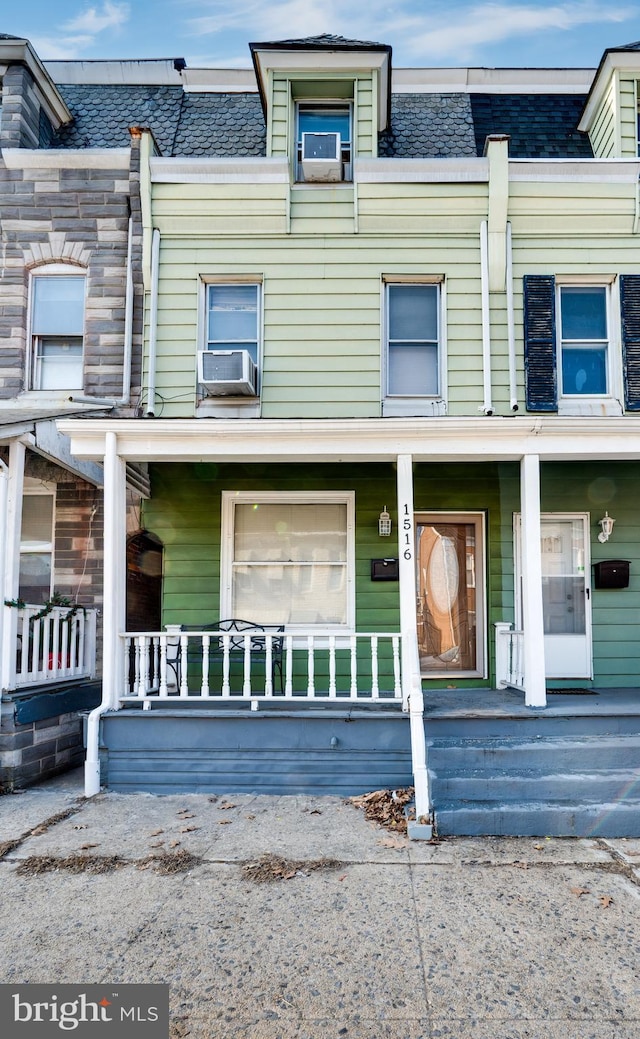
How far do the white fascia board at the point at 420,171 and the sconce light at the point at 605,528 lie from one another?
376cm

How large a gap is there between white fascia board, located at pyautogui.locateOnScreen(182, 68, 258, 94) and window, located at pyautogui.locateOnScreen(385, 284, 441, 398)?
3693 mm

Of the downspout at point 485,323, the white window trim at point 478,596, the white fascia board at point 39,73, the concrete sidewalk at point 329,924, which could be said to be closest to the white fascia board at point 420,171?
the downspout at point 485,323

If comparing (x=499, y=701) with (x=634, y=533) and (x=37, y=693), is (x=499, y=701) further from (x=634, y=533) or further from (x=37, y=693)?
(x=37, y=693)

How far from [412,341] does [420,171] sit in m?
1.77

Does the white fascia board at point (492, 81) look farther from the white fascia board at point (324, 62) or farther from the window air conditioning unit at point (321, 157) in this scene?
the window air conditioning unit at point (321, 157)

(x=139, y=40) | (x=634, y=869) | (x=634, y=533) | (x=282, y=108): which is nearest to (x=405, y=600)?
(x=634, y=869)

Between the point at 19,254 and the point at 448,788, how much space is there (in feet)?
23.2

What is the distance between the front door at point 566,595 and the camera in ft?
24.0

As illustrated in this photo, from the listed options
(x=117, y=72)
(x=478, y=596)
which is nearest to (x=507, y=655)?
(x=478, y=596)

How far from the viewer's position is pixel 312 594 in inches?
293

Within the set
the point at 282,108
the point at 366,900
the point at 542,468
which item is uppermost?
the point at 282,108

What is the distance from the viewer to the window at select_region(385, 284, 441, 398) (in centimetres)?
746

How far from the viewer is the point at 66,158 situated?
771cm

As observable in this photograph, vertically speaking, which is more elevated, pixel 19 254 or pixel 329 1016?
pixel 19 254
